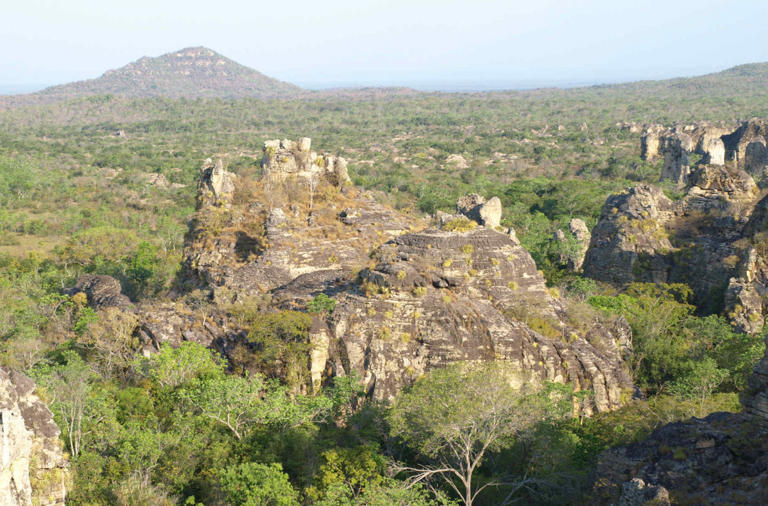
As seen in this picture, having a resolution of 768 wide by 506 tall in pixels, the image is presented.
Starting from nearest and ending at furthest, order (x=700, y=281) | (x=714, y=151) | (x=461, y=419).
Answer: (x=461, y=419), (x=700, y=281), (x=714, y=151)

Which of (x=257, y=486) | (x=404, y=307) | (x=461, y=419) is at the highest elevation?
(x=404, y=307)

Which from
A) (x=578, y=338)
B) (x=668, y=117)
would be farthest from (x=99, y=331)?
(x=668, y=117)

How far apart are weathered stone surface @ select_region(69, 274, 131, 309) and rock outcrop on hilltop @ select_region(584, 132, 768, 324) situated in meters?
26.6

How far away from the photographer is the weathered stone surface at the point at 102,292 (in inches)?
1091

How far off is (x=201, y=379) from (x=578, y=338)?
42.3 feet

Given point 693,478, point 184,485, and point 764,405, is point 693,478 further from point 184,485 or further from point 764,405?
point 184,485

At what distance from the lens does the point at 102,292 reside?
29.4m

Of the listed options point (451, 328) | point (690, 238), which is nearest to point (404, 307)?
point (451, 328)

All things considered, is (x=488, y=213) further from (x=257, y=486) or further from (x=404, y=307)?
(x=257, y=486)

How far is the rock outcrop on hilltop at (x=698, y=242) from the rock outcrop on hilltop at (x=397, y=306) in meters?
8.28

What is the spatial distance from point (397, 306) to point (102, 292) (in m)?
17.1

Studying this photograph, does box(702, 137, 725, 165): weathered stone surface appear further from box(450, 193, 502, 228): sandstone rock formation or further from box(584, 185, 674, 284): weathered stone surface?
box(450, 193, 502, 228): sandstone rock formation

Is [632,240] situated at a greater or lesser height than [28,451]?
lesser

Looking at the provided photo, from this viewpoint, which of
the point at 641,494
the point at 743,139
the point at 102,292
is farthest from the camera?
the point at 743,139
